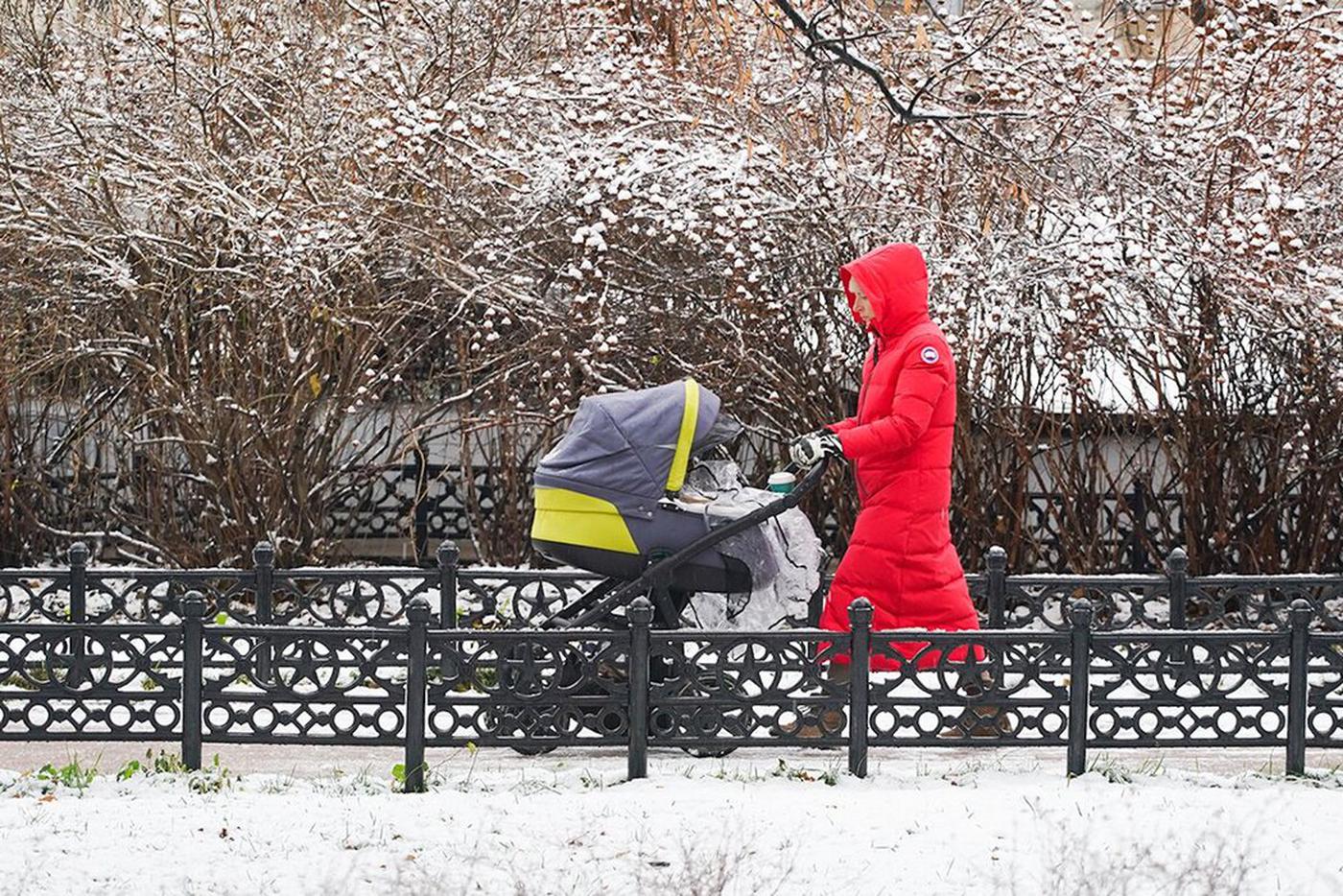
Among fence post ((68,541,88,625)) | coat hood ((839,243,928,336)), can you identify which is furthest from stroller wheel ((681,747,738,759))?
fence post ((68,541,88,625))

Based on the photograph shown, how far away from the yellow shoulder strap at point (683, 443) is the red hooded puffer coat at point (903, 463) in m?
0.56

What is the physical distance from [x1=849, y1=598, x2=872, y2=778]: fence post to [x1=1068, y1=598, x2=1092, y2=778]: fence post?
2.30ft

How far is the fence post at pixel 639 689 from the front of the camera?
6.47m

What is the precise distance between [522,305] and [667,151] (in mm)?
1191

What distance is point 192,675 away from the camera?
6.51 meters

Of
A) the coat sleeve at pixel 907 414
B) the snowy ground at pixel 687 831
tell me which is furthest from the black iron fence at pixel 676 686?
the coat sleeve at pixel 907 414

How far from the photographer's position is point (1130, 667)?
21.7ft

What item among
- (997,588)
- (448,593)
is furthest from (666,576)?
(997,588)

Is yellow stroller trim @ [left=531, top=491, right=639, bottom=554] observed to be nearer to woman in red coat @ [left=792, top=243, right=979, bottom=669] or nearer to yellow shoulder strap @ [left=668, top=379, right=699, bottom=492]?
yellow shoulder strap @ [left=668, top=379, right=699, bottom=492]

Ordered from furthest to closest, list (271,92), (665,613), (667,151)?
(271,92)
(667,151)
(665,613)

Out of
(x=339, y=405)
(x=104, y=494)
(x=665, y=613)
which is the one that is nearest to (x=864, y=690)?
(x=665, y=613)

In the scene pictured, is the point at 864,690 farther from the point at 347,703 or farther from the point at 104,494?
the point at 104,494

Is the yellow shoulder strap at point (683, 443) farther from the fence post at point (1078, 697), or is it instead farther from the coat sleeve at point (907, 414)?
the fence post at point (1078, 697)

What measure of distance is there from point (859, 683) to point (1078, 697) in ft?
2.48
